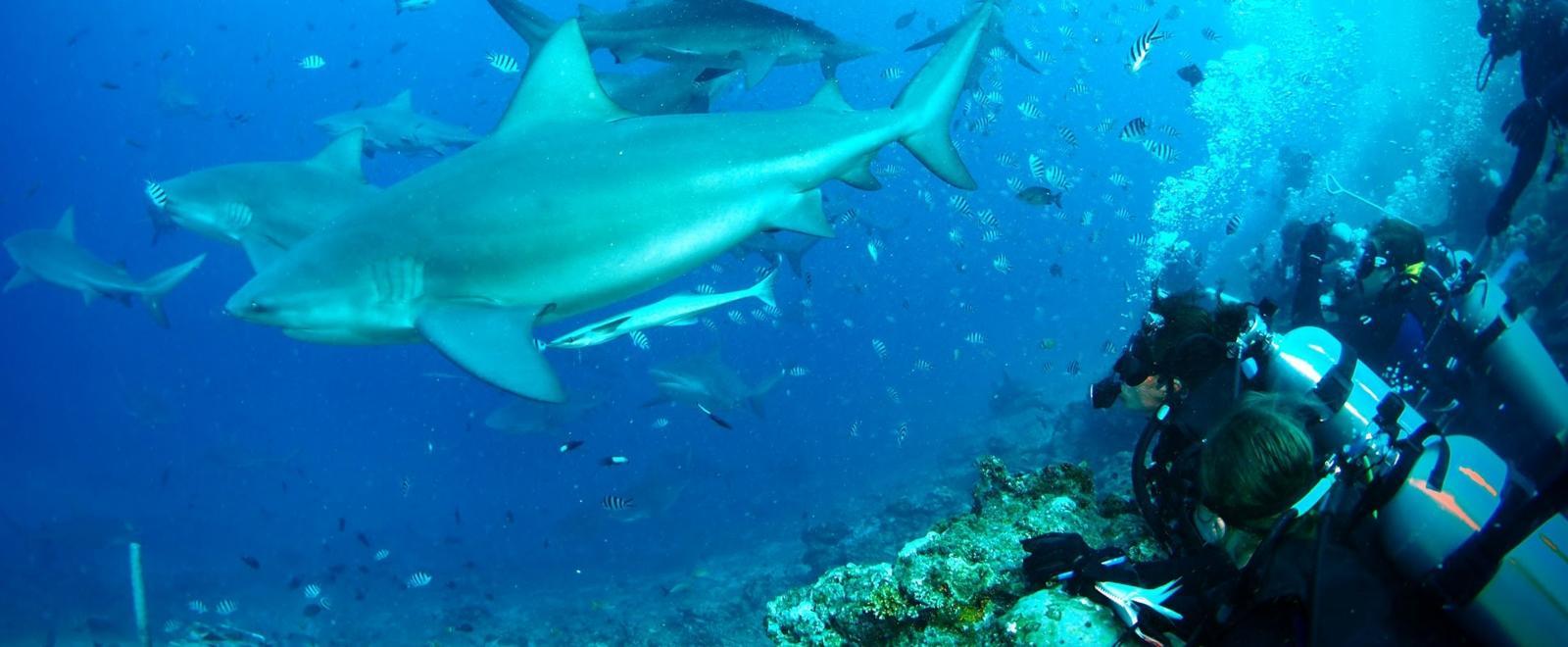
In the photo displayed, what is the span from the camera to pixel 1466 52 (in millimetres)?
43031

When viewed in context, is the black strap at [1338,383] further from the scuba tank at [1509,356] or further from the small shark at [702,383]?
the small shark at [702,383]

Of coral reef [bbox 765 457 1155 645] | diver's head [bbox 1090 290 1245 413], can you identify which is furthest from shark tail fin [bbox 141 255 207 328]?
diver's head [bbox 1090 290 1245 413]

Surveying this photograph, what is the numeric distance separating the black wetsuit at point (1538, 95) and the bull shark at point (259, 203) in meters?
10.7

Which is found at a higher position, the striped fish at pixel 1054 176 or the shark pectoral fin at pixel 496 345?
the shark pectoral fin at pixel 496 345

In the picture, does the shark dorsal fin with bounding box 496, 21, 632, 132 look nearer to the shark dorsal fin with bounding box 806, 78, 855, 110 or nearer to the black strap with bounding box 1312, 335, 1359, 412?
the shark dorsal fin with bounding box 806, 78, 855, 110

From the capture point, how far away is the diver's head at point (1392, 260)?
550 cm

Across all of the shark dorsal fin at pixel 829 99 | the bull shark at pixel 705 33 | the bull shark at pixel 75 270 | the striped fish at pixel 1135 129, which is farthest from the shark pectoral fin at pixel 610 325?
the striped fish at pixel 1135 129

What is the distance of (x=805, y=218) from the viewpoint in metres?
4.54

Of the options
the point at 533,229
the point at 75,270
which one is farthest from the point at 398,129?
the point at 533,229

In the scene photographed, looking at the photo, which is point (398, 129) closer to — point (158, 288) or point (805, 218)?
point (158, 288)

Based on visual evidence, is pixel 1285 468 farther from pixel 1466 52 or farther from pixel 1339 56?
pixel 1339 56

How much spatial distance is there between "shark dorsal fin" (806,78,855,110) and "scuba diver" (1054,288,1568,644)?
2612 millimetres

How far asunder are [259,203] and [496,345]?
4.25 meters

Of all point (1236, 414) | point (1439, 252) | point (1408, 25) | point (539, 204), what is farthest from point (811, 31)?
point (1408, 25)
